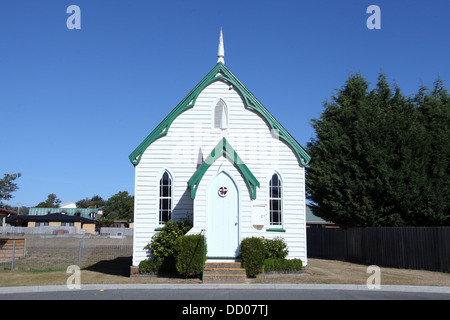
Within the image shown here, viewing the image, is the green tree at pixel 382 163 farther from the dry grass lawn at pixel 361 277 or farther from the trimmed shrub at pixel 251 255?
the trimmed shrub at pixel 251 255

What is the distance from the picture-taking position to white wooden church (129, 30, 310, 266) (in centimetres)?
1588

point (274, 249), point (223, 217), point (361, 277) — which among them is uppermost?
point (223, 217)

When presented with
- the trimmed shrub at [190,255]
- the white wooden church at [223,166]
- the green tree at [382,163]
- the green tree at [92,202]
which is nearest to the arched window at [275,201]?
the white wooden church at [223,166]

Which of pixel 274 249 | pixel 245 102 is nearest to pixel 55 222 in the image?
pixel 245 102

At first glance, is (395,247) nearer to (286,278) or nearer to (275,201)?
(275,201)

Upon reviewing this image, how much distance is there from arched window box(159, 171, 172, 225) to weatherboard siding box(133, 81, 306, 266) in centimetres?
22

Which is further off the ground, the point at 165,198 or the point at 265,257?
the point at 165,198

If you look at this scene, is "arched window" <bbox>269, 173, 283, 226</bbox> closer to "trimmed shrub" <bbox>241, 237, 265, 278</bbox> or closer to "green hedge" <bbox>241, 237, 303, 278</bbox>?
"green hedge" <bbox>241, 237, 303, 278</bbox>

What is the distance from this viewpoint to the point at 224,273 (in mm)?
14695

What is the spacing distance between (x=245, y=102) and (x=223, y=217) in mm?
5516

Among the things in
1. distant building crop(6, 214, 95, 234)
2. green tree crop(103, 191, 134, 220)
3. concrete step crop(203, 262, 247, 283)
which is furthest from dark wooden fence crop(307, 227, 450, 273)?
green tree crop(103, 191, 134, 220)

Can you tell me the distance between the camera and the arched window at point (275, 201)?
1762 cm
